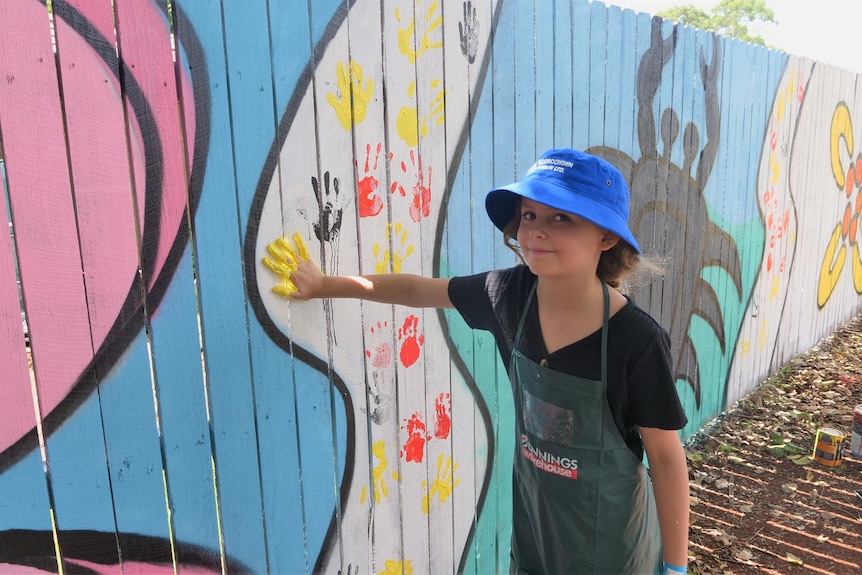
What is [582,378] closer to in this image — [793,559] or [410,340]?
[410,340]

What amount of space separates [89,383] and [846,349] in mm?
7167

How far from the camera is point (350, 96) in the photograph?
1982 millimetres

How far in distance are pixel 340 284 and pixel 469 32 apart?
1.12m

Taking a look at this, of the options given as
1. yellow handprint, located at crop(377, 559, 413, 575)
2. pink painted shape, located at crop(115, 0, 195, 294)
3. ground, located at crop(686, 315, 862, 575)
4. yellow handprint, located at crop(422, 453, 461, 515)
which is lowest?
ground, located at crop(686, 315, 862, 575)

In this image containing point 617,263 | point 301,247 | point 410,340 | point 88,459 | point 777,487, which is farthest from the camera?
point 777,487

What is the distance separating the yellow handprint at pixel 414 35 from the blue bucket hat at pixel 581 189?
742mm

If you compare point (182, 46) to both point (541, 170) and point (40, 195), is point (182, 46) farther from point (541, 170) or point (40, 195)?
point (541, 170)

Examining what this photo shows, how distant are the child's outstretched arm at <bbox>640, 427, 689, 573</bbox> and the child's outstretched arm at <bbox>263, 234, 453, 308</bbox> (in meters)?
0.72

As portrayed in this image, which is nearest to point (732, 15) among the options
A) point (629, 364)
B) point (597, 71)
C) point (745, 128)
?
point (745, 128)

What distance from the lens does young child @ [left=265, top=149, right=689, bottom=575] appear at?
62.8 inches

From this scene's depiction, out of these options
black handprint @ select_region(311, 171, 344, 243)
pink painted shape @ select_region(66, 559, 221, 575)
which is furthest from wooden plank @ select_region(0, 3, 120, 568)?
black handprint @ select_region(311, 171, 344, 243)

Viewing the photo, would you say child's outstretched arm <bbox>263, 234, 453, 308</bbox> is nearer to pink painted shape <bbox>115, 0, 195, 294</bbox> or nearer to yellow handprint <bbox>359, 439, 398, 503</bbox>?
pink painted shape <bbox>115, 0, 195, 294</bbox>

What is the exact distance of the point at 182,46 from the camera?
5.19 feet

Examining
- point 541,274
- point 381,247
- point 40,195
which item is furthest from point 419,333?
point 40,195
